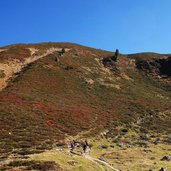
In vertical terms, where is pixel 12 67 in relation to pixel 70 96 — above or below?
above

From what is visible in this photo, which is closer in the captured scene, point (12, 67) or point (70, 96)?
point (70, 96)

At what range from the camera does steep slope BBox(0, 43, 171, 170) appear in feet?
190

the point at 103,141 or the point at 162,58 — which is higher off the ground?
the point at 162,58

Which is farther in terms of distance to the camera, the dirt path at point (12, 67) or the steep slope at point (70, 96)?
the dirt path at point (12, 67)

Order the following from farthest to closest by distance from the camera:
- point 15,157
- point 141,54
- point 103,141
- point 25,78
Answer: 1. point 141,54
2. point 25,78
3. point 103,141
4. point 15,157

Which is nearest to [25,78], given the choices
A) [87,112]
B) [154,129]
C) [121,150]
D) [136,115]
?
[87,112]

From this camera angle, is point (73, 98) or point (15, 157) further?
point (73, 98)

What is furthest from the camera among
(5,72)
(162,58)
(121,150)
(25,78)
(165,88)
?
(162,58)

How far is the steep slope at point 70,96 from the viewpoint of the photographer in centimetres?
5794

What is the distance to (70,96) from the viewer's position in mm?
84625

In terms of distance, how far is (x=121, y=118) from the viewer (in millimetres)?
75562

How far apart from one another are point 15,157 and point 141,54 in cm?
11284

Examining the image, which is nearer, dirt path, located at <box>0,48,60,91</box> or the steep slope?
the steep slope

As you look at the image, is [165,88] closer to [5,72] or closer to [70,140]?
[5,72]
